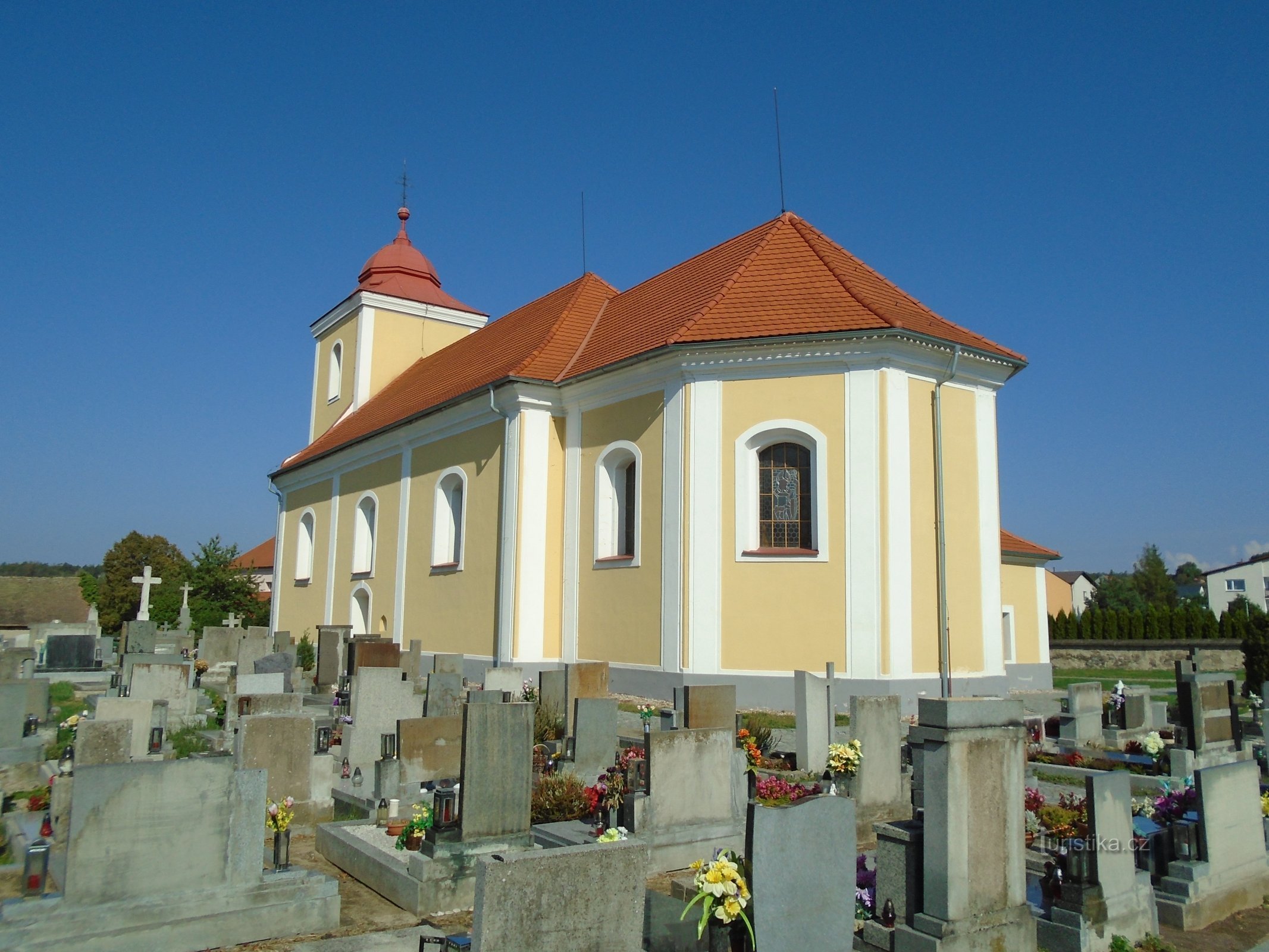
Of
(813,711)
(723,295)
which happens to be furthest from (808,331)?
(813,711)

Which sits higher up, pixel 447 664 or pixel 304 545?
pixel 304 545

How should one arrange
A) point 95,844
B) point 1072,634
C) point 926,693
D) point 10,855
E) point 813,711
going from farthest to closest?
point 1072,634, point 926,693, point 813,711, point 10,855, point 95,844

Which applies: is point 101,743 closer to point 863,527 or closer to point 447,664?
point 447,664

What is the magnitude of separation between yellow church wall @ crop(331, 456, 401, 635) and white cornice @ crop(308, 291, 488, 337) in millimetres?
5613

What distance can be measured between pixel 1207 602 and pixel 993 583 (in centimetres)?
6213

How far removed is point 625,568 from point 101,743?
10.1 meters

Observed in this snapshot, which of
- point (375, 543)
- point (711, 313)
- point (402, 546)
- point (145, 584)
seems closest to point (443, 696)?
point (711, 313)

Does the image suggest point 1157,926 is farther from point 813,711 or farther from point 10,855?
point 10,855

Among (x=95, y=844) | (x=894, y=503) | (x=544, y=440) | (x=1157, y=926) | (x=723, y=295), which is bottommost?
(x=1157, y=926)

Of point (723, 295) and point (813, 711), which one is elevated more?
point (723, 295)

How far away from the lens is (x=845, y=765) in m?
7.39

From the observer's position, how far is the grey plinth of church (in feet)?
14.6

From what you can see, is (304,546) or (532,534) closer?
(532,534)

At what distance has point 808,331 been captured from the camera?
14.2 meters
